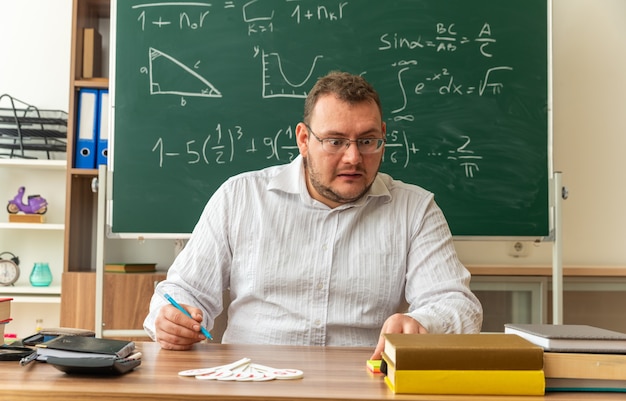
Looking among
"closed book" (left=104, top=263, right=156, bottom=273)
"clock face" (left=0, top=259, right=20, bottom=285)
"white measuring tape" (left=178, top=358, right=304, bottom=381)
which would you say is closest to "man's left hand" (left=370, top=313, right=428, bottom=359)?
"white measuring tape" (left=178, top=358, right=304, bottom=381)

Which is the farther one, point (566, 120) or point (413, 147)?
point (566, 120)

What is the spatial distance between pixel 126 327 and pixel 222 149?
808mm

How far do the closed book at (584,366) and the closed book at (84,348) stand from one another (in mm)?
682

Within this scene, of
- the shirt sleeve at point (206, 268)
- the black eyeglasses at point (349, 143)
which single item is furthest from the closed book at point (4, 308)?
the black eyeglasses at point (349, 143)

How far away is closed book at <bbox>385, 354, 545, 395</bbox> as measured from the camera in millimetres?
1081

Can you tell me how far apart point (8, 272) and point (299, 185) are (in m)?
1.75

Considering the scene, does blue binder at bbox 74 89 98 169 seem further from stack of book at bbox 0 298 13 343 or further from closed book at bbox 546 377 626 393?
closed book at bbox 546 377 626 393

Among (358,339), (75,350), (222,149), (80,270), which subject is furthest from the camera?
(80,270)

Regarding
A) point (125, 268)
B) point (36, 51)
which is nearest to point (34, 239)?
point (125, 268)

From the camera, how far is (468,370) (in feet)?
3.55

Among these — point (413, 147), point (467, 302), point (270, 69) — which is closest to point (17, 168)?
point (270, 69)

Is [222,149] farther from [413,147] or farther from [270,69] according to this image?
[413,147]

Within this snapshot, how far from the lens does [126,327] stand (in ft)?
9.59

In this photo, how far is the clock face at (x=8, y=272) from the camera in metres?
3.18
